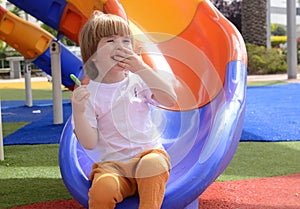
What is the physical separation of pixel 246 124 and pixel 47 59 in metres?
3.20

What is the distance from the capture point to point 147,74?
2219mm

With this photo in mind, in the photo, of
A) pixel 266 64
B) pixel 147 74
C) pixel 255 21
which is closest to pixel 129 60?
pixel 147 74

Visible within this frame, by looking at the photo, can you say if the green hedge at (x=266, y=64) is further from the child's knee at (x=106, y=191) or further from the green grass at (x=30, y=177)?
the child's knee at (x=106, y=191)

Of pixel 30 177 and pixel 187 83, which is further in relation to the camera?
pixel 187 83

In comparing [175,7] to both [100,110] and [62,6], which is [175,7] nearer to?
[62,6]

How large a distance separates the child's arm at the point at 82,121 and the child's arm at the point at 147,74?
0.21m

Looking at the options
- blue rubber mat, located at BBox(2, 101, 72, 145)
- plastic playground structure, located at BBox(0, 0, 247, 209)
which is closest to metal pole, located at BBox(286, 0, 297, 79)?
blue rubber mat, located at BBox(2, 101, 72, 145)

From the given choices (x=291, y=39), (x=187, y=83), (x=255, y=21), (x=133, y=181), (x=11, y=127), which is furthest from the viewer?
(x=255, y=21)

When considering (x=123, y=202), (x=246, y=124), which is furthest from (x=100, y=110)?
(x=246, y=124)

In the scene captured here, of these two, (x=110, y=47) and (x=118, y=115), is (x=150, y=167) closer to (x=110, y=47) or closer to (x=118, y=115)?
(x=118, y=115)

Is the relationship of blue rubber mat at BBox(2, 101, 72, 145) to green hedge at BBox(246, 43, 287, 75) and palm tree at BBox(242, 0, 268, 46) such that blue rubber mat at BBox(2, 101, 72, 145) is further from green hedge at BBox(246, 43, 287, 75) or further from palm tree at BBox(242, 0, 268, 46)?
palm tree at BBox(242, 0, 268, 46)

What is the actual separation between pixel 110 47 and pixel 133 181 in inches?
23.2

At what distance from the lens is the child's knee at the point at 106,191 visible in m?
2.19

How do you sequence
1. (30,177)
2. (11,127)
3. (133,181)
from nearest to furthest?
(133,181)
(30,177)
(11,127)
